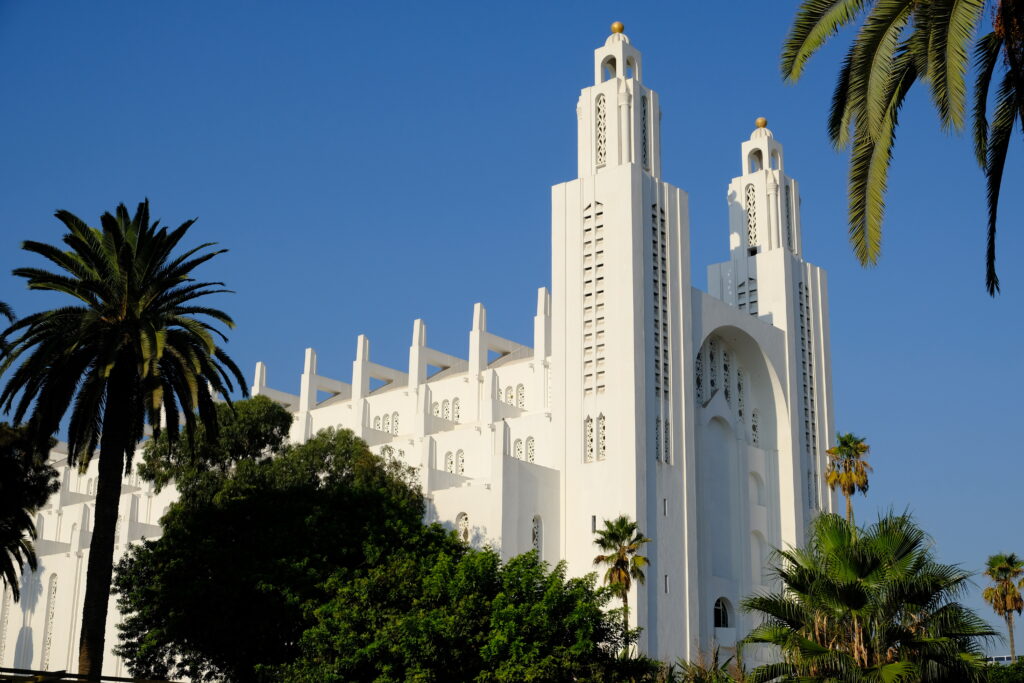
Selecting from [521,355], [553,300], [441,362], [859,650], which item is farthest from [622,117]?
[859,650]

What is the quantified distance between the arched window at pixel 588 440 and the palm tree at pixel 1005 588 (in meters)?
20.2

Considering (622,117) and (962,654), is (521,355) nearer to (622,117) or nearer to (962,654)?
(622,117)

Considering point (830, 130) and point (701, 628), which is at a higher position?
point (830, 130)

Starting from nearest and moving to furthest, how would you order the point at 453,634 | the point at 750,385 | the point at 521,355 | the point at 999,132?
the point at 999,132, the point at 453,634, the point at 750,385, the point at 521,355

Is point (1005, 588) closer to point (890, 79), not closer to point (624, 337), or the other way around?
point (624, 337)

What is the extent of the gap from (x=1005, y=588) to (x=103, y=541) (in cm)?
4190

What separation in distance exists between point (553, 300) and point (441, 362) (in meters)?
21.9

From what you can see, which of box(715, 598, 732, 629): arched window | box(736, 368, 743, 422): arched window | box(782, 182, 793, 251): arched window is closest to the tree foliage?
box(715, 598, 732, 629): arched window

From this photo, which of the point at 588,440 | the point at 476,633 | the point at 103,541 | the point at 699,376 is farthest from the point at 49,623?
the point at 476,633

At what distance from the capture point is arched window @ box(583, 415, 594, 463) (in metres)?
48.7

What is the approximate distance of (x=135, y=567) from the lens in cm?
4069

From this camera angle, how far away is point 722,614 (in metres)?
52.9

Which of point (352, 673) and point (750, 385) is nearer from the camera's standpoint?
point (352, 673)

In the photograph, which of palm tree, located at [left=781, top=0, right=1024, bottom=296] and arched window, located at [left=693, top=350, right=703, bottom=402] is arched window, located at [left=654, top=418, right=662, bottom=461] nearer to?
arched window, located at [left=693, top=350, right=703, bottom=402]
